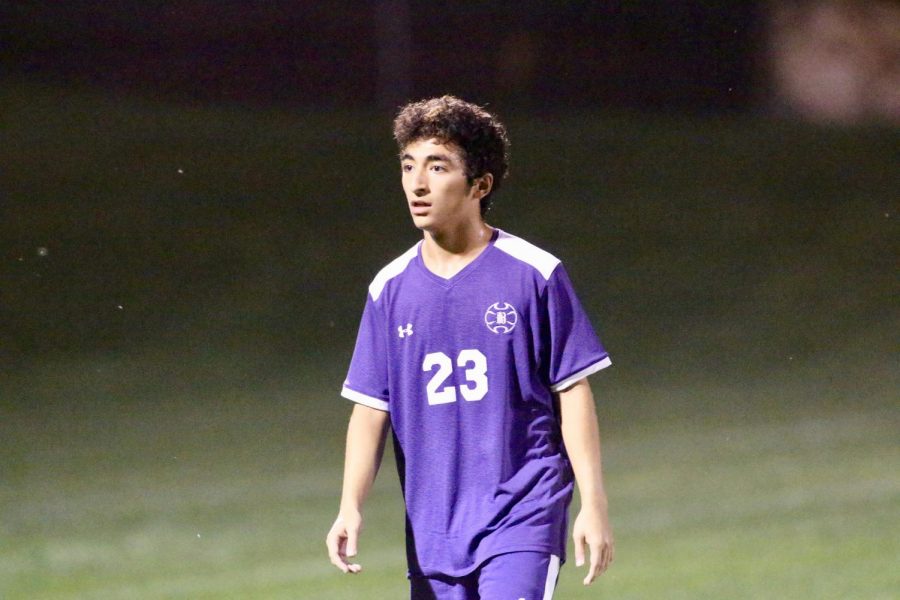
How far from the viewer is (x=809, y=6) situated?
16016mm

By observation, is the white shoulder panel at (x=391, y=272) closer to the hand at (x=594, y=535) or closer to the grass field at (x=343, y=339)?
the hand at (x=594, y=535)

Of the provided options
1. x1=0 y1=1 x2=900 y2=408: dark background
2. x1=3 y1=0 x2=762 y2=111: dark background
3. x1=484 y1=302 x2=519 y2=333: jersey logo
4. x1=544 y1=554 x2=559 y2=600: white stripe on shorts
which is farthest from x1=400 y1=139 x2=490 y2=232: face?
x1=3 y1=0 x2=762 y2=111: dark background

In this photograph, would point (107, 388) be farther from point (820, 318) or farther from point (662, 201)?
point (662, 201)

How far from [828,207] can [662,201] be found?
1.46m

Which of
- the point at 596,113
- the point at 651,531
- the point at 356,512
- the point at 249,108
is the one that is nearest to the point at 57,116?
the point at 249,108

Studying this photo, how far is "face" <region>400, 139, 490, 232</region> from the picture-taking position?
3307mm

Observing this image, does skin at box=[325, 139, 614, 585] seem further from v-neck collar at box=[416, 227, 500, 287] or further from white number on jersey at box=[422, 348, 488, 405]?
white number on jersey at box=[422, 348, 488, 405]

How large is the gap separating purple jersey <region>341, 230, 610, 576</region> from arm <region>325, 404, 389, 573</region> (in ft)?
0.27

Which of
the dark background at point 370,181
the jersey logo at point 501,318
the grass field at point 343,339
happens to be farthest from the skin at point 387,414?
the dark background at point 370,181

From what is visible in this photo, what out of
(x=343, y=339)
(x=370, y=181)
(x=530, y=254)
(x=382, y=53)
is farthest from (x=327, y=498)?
(x=382, y=53)

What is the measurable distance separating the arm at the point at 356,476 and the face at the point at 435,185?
1.48 ft

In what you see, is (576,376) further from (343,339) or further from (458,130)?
(343,339)

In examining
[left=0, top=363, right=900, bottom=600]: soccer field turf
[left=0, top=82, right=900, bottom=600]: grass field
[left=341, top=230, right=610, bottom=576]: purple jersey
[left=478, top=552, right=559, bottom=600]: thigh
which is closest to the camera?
[left=478, top=552, right=559, bottom=600]: thigh

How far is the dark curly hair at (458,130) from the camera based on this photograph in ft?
11.0
